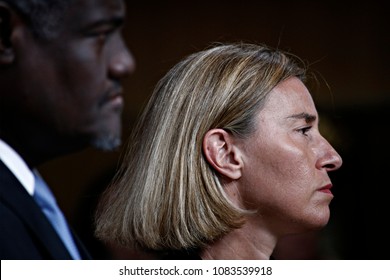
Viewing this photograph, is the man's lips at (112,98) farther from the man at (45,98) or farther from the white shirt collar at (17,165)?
the white shirt collar at (17,165)

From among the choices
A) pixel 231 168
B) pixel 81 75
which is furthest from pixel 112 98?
pixel 231 168

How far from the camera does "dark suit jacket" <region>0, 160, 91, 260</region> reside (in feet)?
4.50

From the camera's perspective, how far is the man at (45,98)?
1359 millimetres

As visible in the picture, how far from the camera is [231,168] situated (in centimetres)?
162

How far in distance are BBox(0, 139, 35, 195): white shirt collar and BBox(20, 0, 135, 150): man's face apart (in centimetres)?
6

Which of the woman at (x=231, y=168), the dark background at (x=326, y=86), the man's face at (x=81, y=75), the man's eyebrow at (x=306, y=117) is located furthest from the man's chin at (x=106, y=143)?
the dark background at (x=326, y=86)

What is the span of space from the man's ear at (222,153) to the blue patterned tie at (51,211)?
276mm

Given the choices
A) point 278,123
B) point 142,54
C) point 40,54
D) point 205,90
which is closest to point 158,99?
point 205,90

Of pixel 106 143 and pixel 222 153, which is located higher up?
pixel 106 143

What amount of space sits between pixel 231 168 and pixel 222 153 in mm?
30

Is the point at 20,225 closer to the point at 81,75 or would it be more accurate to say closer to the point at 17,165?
the point at 17,165

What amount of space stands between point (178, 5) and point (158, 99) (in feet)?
2.81

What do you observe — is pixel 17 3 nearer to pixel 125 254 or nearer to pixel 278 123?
pixel 278 123

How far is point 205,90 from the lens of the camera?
5.39ft
